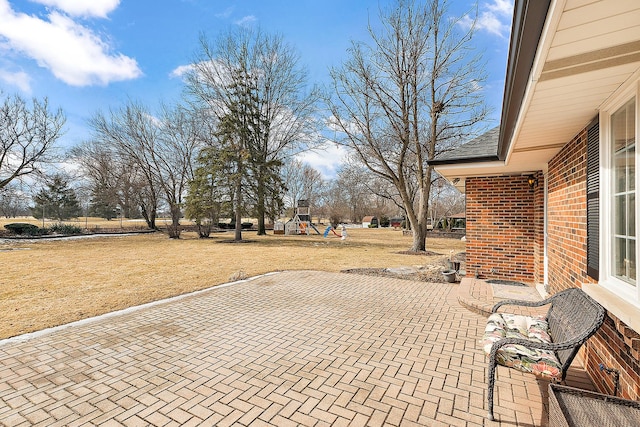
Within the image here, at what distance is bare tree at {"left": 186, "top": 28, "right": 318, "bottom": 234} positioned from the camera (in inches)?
764

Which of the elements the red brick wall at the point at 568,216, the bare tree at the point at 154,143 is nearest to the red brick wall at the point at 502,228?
the red brick wall at the point at 568,216

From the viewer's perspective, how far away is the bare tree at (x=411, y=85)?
1224 centimetres

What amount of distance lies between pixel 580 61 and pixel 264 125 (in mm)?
21018

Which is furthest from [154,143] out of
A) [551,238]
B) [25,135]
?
[551,238]

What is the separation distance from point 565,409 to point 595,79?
6.77ft

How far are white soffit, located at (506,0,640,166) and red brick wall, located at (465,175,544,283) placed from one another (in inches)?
154

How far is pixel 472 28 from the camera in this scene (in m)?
11.8

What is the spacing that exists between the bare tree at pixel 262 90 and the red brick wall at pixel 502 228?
14.6 m

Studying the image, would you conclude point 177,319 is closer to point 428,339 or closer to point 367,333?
point 367,333

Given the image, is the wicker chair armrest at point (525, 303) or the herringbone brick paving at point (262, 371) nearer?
the herringbone brick paving at point (262, 371)

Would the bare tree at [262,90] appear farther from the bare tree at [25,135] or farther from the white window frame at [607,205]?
the white window frame at [607,205]

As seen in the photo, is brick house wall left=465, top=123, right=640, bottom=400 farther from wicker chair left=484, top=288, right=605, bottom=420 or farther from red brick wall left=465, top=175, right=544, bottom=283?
wicker chair left=484, top=288, right=605, bottom=420

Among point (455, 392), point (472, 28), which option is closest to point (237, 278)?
point (455, 392)

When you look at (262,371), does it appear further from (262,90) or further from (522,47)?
(262,90)
